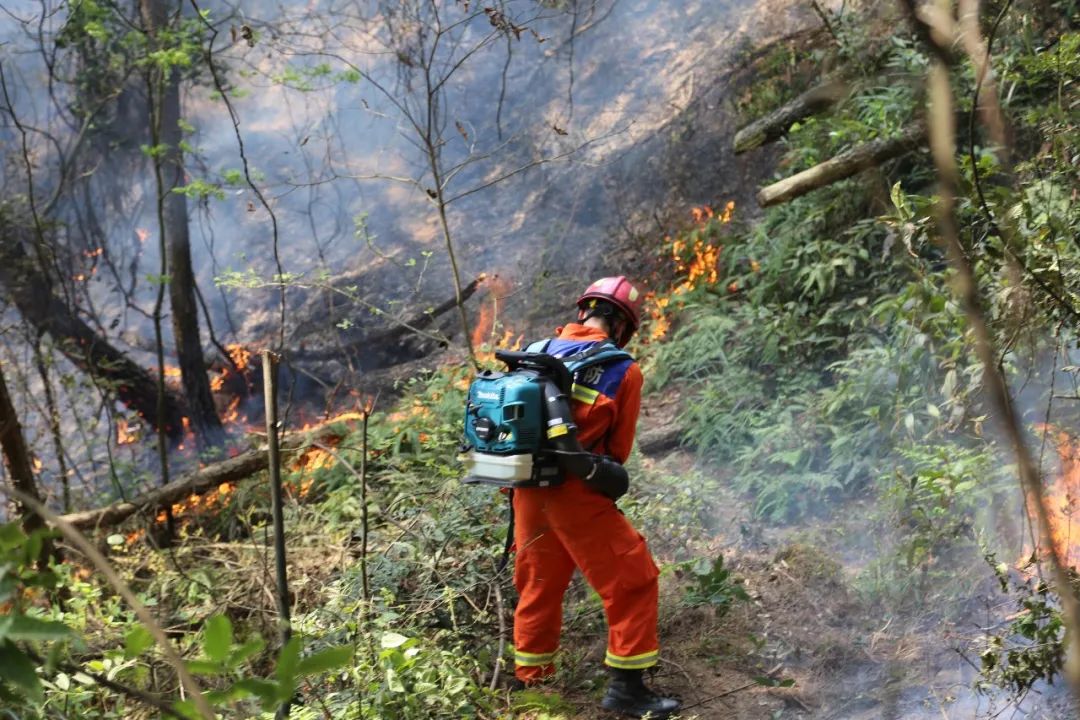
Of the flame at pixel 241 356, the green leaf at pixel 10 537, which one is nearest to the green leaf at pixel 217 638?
the green leaf at pixel 10 537

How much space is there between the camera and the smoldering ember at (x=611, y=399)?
4078 mm

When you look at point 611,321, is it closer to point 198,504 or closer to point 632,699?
point 632,699

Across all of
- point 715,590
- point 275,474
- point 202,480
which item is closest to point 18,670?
point 275,474

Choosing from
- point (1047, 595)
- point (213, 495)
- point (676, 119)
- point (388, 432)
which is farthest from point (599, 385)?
point (676, 119)

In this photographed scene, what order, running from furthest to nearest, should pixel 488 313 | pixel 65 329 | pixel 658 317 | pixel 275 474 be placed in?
pixel 488 313
pixel 65 329
pixel 658 317
pixel 275 474

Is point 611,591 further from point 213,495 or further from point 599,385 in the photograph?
point 213,495

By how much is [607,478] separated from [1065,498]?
2.65m

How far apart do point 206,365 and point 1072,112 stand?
1010 cm

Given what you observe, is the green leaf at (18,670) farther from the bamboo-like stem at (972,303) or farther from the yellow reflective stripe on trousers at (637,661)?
the yellow reflective stripe on trousers at (637,661)

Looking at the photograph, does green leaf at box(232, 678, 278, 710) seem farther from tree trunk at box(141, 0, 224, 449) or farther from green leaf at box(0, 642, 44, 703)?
tree trunk at box(141, 0, 224, 449)

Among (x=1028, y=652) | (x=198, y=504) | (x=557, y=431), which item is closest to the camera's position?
(x=1028, y=652)

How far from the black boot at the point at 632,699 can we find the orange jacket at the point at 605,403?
108 centimetres

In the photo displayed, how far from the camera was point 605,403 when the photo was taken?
4551 millimetres

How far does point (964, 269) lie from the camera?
2.86ft
